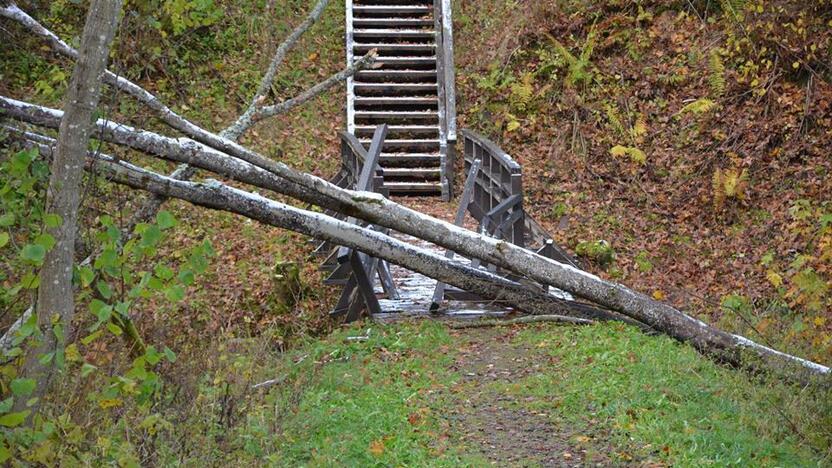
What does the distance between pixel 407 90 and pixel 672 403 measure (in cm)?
1158

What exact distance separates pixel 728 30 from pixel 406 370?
35.7 ft

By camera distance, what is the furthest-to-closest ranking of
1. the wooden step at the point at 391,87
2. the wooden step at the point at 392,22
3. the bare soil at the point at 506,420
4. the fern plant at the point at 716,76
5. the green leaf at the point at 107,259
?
the wooden step at the point at 392,22, the wooden step at the point at 391,87, the fern plant at the point at 716,76, the bare soil at the point at 506,420, the green leaf at the point at 107,259

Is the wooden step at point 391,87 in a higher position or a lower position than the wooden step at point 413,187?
higher

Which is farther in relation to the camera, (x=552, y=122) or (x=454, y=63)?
(x=454, y=63)

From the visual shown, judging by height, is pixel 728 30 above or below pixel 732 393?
above

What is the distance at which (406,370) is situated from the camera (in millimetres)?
9164

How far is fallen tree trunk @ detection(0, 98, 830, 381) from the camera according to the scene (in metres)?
8.29

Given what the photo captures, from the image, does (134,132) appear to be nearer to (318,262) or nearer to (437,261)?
(437,261)

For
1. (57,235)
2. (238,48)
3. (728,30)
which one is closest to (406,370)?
(57,235)

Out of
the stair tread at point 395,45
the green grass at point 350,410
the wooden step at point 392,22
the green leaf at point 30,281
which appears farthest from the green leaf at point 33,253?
the wooden step at point 392,22

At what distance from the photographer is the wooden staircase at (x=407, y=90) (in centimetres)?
1731

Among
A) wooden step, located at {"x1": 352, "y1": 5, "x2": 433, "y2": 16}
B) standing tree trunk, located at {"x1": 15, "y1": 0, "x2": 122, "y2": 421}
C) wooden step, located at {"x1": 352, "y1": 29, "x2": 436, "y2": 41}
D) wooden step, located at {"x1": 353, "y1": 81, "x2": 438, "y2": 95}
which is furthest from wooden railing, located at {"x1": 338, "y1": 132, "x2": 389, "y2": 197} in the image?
standing tree trunk, located at {"x1": 15, "y1": 0, "x2": 122, "y2": 421}

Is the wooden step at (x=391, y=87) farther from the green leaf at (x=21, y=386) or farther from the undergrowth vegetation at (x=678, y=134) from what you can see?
the green leaf at (x=21, y=386)

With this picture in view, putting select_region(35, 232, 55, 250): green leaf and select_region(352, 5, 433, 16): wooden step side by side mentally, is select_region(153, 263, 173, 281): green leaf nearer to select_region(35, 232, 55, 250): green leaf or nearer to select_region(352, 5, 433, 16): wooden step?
select_region(35, 232, 55, 250): green leaf
